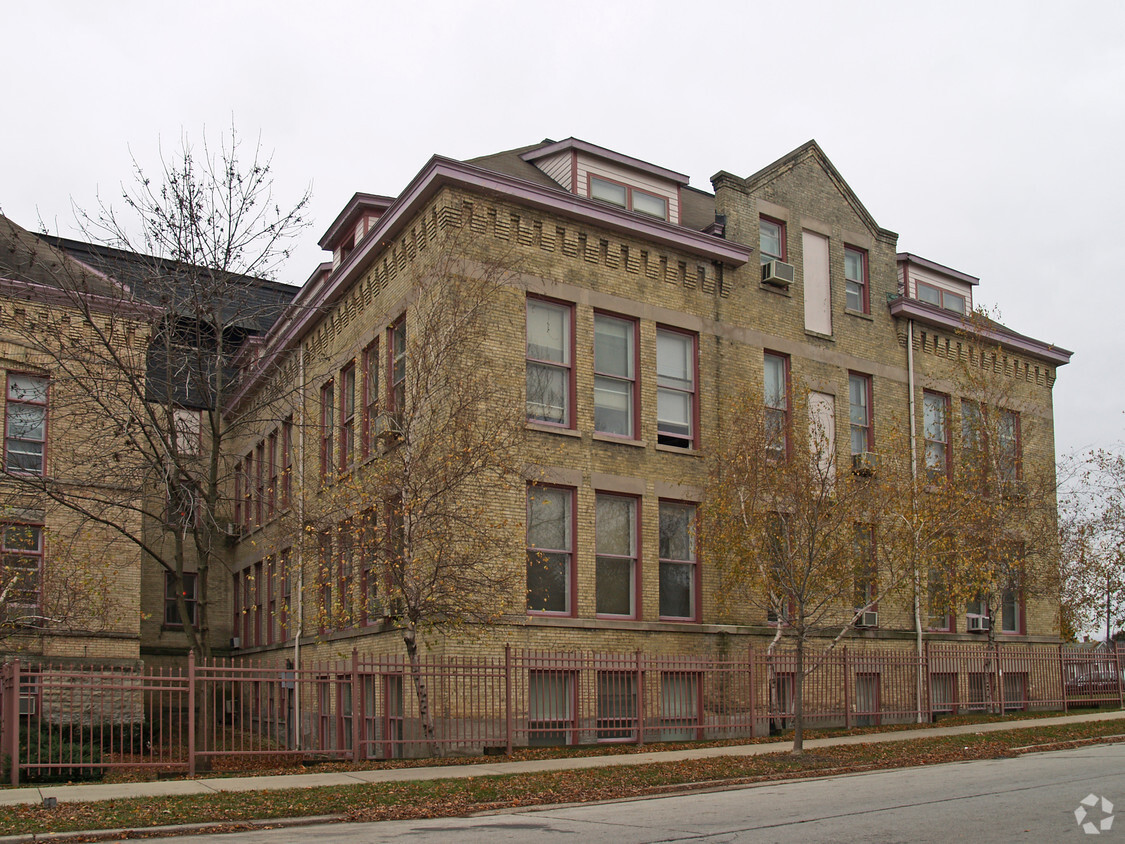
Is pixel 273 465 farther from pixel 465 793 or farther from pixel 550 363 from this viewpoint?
pixel 465 793

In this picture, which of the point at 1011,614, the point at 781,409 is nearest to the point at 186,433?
the point at 781,409

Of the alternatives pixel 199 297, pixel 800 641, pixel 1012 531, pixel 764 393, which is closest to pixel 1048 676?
pixel 1012 531

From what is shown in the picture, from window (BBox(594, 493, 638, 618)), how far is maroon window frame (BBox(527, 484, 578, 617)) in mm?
585

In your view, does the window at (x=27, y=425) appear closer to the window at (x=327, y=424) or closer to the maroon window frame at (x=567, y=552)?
the window at (x=327, y=424)

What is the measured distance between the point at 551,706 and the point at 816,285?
12.1 m

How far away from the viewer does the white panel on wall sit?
25688 millimetres

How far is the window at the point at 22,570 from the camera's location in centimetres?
2164

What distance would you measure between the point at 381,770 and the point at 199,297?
7.76m

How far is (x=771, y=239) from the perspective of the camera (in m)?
A: 25.5

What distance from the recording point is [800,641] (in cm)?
1747

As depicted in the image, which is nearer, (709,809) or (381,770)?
(709,809)

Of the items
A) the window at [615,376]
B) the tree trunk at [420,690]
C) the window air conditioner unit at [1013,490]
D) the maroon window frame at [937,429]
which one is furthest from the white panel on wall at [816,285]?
the tree trunk at [420,690]

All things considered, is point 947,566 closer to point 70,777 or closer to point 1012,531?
point 1012,531

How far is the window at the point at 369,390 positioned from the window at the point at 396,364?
12.4 inches
